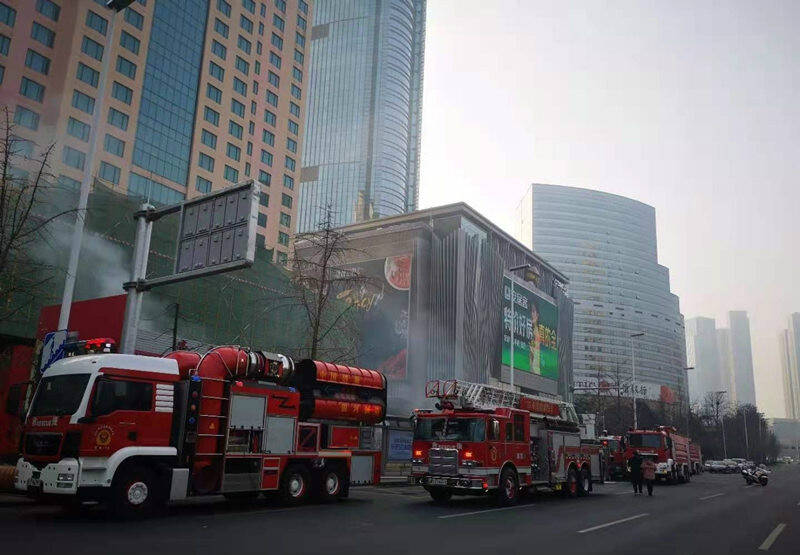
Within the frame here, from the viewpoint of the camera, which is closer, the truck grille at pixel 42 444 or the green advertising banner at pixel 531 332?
the truck grille at pixel 42 444

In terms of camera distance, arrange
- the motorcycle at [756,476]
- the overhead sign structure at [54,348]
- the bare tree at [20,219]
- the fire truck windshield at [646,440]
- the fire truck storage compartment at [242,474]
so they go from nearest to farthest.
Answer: the fire truck storage compartment at [242,474] → the overhead sign structure at [54,348] → the bare tree at [20,219] → the motorcycle at [756,476] → the fire truck windshield at [646,440]

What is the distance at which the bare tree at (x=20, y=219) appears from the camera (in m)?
16.8

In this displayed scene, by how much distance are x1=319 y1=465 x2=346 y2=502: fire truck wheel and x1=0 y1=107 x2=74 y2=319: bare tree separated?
952 centimetres

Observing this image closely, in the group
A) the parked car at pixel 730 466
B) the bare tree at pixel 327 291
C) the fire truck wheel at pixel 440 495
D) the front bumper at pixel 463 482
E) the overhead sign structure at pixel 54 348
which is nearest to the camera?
the overhead sign structure at pixel 54 348

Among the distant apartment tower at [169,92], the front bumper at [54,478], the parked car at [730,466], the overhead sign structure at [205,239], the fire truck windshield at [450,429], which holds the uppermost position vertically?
the distant apartment tower at [169,92]

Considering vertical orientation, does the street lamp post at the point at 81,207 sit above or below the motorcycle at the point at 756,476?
above

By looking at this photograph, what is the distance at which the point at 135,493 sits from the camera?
12117 mm

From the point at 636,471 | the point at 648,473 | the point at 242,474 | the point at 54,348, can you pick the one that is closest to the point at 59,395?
the point at 54,348

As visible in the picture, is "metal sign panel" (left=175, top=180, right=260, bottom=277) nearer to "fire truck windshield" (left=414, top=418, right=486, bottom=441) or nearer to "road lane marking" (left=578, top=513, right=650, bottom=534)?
"fire truck windshield" (left=414, top=418, right=486, bottom=441)

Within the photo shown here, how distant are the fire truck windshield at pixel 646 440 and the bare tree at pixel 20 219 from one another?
31.0 meters

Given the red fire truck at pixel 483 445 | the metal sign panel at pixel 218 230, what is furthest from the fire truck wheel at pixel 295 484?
the metal sign panel at pixel 218 230

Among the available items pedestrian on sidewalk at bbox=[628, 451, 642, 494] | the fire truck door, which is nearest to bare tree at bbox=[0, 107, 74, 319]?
the fire truck door

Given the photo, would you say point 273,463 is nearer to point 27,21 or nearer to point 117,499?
point 117,499

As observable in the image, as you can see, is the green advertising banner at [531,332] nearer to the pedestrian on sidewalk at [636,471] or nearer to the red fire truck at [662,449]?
the red fire truck at [662,449]
